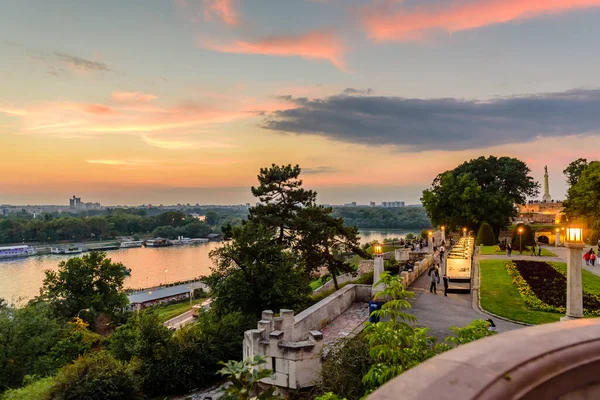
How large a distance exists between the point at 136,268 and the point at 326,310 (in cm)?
5961

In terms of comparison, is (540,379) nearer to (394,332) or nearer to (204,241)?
(394,332)

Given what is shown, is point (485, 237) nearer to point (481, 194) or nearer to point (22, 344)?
point (481, 194)

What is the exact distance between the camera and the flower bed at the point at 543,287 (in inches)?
531

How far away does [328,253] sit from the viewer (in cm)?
2489

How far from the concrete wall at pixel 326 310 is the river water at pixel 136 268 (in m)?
40.6

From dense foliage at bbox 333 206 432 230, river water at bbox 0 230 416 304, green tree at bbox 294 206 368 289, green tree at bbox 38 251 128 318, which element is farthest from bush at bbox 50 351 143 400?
dense foliage at bbox 333 206 432 230

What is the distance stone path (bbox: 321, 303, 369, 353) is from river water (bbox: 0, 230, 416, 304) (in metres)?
41.1

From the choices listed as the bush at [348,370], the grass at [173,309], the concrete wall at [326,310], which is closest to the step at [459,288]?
the concrete wall at [326,310]

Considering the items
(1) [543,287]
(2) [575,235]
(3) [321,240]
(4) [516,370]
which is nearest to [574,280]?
(2) [575,235]

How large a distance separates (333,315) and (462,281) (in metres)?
7.45

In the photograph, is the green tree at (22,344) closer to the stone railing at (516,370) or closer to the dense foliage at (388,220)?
the stone railing at (516,370)

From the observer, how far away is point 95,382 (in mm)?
12422

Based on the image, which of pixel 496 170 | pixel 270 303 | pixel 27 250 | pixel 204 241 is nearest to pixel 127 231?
pixel 204 241

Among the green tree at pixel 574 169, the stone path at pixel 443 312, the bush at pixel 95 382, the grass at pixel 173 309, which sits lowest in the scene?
the grass at pixel 173 309
